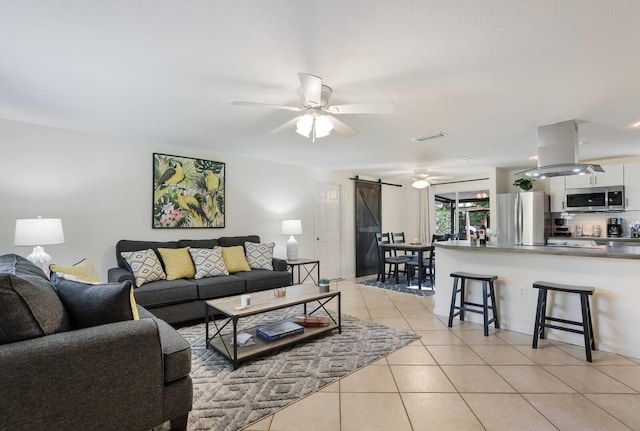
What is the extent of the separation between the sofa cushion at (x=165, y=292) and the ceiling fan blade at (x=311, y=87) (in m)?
2.47

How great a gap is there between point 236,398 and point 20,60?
2.71 m

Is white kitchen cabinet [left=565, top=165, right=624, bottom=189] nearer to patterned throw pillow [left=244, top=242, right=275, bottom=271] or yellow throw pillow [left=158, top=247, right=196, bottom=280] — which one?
patterned throw pillow [left=244, top=242, right=275, bottom=271]

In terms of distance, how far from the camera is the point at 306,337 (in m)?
3.00

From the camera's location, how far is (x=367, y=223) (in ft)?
23.6

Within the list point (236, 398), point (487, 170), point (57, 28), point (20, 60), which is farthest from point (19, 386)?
point (487, 170)

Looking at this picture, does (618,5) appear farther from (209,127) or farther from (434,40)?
(209,127)

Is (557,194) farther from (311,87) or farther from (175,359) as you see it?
(175,359)

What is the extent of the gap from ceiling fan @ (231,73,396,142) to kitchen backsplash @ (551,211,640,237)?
5.30 m

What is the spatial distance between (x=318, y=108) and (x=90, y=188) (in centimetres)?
308

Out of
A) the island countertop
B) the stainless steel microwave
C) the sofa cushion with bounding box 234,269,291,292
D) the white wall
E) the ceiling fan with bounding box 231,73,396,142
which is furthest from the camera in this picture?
the stainless steel microwave

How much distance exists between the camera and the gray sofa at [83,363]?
128 cm

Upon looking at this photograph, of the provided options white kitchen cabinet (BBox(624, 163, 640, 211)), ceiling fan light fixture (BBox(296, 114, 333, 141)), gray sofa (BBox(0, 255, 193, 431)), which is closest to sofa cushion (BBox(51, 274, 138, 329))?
gray sofa (BBox(0, 255, 193, 431))

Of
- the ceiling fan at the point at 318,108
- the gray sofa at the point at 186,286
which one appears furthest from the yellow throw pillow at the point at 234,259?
the ceiling fan at the point at 318,108

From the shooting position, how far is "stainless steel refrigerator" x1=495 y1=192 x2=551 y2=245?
547 cm
